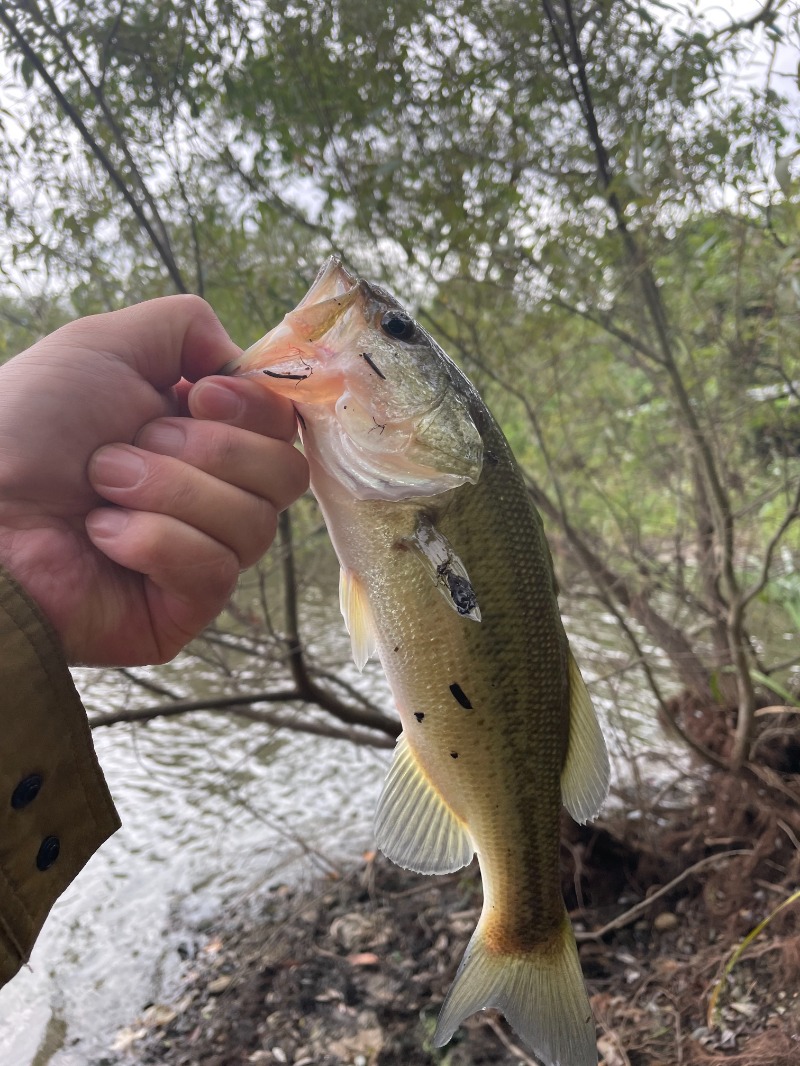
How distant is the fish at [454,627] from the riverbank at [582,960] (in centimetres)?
142

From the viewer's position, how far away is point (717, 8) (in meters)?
3.03

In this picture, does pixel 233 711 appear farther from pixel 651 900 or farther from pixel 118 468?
pixel 118 468

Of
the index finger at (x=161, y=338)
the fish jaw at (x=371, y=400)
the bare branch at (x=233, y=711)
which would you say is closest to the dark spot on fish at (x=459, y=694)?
the fish jaw at (x=371, y=400)

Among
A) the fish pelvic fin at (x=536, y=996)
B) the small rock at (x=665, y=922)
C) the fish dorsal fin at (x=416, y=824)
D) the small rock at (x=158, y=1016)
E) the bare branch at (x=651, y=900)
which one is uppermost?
the fish dorsal fin at (x=416, y=824)

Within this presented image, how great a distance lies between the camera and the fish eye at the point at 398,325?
1.41m

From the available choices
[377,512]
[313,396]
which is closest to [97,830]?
[377,512]

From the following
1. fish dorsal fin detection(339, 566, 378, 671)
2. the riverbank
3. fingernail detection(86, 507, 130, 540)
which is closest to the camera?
fingernail detection(86, 507, 130, 540)

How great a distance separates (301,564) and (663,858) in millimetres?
3075

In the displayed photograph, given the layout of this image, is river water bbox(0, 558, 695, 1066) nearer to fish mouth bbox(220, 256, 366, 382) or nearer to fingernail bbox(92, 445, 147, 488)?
fingernail bbox(92, 445, 147, 488)

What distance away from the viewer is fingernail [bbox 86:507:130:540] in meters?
1.22

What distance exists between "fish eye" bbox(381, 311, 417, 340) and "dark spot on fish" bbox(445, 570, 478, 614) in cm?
54

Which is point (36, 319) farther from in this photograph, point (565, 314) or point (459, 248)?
point (565, 314)

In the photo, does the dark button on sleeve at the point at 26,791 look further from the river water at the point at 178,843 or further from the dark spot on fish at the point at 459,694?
the river water at the point at 178,843

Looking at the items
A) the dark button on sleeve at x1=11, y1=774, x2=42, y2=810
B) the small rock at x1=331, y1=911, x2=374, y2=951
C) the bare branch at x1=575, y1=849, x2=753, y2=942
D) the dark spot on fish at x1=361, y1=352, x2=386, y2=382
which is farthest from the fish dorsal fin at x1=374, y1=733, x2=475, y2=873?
the small rock at x1=331, y1=911, x2=374, y2=951
